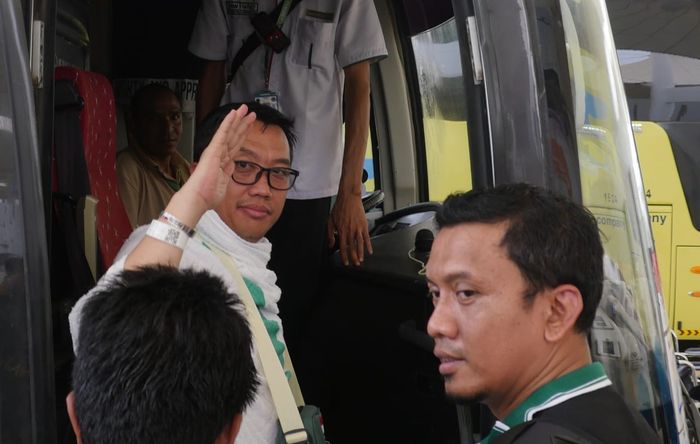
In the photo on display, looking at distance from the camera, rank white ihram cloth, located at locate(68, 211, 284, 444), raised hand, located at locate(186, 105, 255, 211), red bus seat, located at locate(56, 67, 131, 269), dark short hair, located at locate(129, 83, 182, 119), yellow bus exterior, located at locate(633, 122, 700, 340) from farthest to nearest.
Answer: yellow bus exterior, located at locate(633, 122, 700, 340)
dark short hair, located at locate(129, 83, 182, 119)
red bus seat, located at locate(56, 67, 131, 269)
white ihram cloth, located at locate(68, 211, 284, 444)
raised hand, located at locate(186, 105, 255, 211)

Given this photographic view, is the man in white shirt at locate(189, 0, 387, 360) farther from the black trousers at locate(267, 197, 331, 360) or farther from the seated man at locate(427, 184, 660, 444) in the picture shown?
the seated man at locate(427, 184, 660, 444)

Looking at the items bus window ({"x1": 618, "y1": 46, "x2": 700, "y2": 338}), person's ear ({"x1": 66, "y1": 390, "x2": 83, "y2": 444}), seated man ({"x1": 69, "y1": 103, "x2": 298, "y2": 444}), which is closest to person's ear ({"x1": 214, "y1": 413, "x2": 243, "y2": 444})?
person's ear ({"x1": 66, "y1": 390, "x2": 83, "y2": 444})

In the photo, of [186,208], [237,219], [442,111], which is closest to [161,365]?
[186,208]

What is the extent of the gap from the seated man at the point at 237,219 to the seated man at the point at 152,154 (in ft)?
3.25

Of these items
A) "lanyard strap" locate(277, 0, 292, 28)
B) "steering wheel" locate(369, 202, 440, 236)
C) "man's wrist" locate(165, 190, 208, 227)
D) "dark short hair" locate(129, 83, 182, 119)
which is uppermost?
"lanyard strap" locate(277, 0, 292, 28)

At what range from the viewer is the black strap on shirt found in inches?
116

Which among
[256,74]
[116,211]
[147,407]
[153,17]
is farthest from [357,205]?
[147,407]

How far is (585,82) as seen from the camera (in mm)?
2088

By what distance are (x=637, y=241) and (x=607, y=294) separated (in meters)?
0.26

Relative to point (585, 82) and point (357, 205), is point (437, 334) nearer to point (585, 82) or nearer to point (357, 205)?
point (585, 82)

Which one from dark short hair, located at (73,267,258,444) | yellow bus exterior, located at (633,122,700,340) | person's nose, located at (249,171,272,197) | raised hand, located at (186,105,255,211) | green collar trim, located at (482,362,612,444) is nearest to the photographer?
dark short hair, located at (73,267,258,444)

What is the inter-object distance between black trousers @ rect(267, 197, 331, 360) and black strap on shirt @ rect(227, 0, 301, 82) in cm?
47

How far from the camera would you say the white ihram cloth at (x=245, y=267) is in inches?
74.1

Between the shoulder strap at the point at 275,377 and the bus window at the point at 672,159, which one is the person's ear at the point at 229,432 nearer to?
the shoulder strap at the point at 275,377
